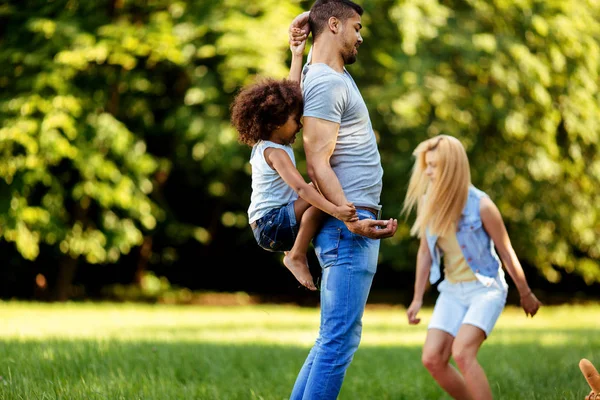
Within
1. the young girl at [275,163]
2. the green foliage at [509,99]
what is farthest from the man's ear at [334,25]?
the green foliage at [509,99]

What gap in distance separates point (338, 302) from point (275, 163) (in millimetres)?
709

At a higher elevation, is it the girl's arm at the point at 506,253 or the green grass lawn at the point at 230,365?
the girl's arm at the point at 506,253

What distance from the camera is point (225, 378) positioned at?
667 cm

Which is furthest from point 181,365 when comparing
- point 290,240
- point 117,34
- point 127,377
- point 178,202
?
point 178,202

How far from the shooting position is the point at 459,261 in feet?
18.9

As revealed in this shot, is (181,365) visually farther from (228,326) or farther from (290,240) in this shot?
(228,326)

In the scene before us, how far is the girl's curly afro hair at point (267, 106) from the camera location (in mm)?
4094

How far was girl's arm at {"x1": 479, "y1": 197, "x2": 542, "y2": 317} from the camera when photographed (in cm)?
550

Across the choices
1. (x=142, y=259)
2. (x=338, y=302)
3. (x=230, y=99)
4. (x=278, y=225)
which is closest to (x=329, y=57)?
(x=278, y=225)

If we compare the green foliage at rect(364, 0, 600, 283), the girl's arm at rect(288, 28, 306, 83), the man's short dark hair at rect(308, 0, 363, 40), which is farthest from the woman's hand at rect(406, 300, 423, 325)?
the green foliage at rect(364, 0, 600, 283)

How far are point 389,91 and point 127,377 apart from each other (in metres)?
11.3

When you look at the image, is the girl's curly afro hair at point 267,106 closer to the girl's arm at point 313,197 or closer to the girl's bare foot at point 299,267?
the girl's arm at point 313,197

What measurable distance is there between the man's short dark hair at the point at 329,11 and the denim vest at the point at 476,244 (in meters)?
1.84

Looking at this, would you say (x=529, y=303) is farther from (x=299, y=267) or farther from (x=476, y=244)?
(x=299, y=267)
